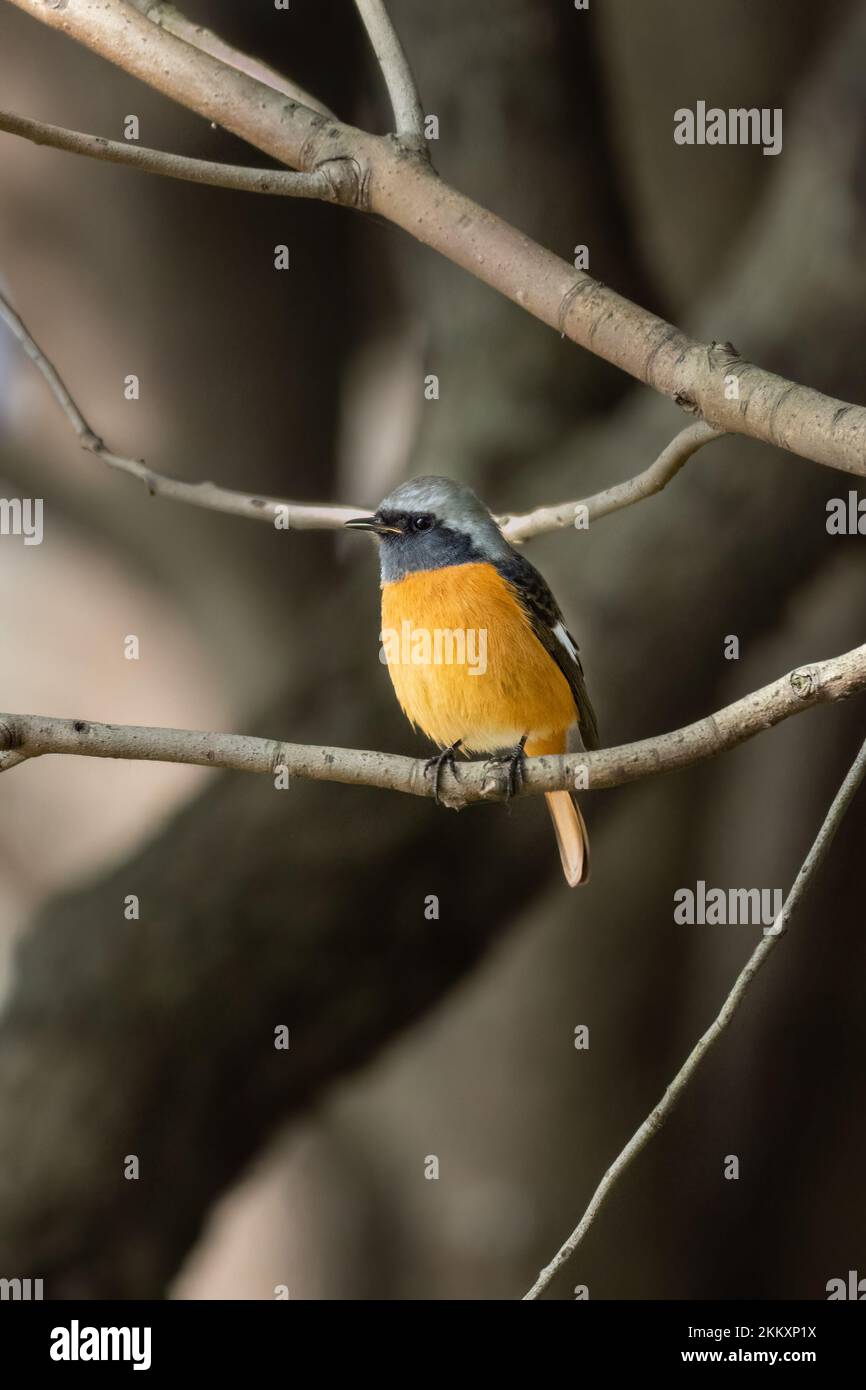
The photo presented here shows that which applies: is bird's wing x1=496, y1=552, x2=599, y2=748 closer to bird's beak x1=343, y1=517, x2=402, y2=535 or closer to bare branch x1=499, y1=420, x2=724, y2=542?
bare branch x1=499, y1=420, x2=724, y2=542

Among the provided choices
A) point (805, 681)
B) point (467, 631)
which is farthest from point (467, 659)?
point (805, 681)

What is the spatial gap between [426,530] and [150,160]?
0.70 m

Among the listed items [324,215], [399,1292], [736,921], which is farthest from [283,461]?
[399,1292]

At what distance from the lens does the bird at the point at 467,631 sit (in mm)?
1900

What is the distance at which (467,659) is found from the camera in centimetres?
190

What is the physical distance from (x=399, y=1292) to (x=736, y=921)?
0.94m

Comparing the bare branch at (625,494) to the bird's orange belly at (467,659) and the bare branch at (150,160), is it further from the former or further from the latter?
the bare branch at (150,160)

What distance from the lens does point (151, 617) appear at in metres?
2.43

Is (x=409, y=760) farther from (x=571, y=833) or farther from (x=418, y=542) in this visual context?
(x=571, y=833)

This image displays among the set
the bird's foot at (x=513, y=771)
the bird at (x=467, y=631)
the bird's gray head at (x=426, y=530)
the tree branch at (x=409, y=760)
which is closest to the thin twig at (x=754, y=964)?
the tree branch at (x=409, y=760)

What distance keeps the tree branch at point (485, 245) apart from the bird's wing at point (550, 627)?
401 millimetres

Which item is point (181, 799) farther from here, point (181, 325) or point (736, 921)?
point (736, 921)

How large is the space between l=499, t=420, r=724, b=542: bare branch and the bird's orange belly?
14 centimetres

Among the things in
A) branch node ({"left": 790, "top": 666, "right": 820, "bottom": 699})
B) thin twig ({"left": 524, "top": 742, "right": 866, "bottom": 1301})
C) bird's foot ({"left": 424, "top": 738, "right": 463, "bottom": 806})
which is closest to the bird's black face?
bird's foot ({"left": 424, "top": 738, "right": 463, "bottom": 806})
